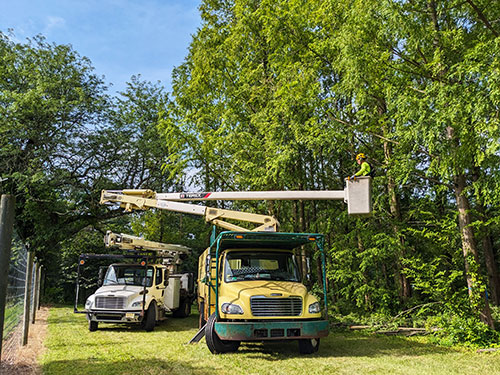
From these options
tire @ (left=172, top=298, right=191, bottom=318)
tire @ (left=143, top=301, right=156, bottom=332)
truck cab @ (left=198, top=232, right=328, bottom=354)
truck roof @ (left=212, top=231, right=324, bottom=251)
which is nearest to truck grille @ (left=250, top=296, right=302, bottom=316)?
truck cab @ (left=198, top=232, right=328, bottom=354)

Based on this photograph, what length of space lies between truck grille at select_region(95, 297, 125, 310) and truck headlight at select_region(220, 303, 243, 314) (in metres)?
5.40

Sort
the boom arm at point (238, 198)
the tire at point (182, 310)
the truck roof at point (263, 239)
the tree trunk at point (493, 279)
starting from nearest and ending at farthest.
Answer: the boom arm at point (238, 198) → the truck roof at point (263, 239) → the tree trunk at point (493, 279) → the tire at point (182, 310)

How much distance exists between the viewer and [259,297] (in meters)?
8.33

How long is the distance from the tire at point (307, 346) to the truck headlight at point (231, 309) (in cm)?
156

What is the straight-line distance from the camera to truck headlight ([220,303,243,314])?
828 cm

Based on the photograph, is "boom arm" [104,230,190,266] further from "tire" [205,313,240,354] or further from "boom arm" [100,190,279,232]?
"tire" [205,313,240,354]

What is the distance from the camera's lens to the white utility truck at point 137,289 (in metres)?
12.4

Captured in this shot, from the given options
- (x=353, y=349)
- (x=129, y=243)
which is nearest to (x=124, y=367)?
(x=353, y=349)

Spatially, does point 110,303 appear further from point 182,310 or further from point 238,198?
point 238,198

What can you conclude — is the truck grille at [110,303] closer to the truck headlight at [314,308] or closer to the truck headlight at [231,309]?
the truck headlight at [231,309]

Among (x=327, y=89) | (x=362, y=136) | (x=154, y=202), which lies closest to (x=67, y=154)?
(x=154, y=202)

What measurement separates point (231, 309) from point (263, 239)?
1843 mm

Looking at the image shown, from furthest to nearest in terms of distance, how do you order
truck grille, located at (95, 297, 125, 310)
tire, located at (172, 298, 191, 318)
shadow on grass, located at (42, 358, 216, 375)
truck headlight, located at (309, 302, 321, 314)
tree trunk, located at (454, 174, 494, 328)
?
tire, located at (172, 298, 191, 318) < truck grille, located at (95, 297, 125, 310) < tree trunk, located at (454, 174, 494, 328) < truck headlight, located at (309, 302, 321, 314) < shadow on grass, located at (42, 358, 216, 375)

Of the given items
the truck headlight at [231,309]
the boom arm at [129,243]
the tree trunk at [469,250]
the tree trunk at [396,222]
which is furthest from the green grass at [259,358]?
the boom arm at [129,243]
